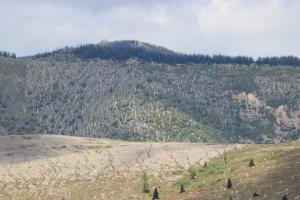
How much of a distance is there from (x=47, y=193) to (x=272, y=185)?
4987 centimetres

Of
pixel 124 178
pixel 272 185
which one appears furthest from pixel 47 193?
pixel 272 185

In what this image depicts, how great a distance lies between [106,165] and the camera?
106 metres

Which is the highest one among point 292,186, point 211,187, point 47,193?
point 292,186

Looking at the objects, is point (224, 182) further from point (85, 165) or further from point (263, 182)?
point (85, 165)

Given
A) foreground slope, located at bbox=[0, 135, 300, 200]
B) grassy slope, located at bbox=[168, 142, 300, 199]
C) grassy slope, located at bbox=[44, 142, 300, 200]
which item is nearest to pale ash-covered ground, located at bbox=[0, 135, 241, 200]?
foreground slope, located at bbox=[0, 135, 300, 200]

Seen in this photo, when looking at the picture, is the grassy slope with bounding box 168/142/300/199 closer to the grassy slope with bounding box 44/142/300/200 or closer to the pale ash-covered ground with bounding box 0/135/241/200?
the grassy slope with bounding box 44/142/300/200

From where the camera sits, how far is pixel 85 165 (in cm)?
10538

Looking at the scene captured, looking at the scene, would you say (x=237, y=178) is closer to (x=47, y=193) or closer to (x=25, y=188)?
(x=47, y=193)

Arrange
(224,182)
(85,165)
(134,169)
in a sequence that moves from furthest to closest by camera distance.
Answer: (85,165)
(134,169)
(224,182)

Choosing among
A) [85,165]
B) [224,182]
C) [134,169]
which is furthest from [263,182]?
[85,165]

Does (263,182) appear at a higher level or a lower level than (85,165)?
higher

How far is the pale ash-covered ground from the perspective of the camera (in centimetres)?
8619

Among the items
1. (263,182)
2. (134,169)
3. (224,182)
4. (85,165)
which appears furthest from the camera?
(85,165)

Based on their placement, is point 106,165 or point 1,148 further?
point 1,148
